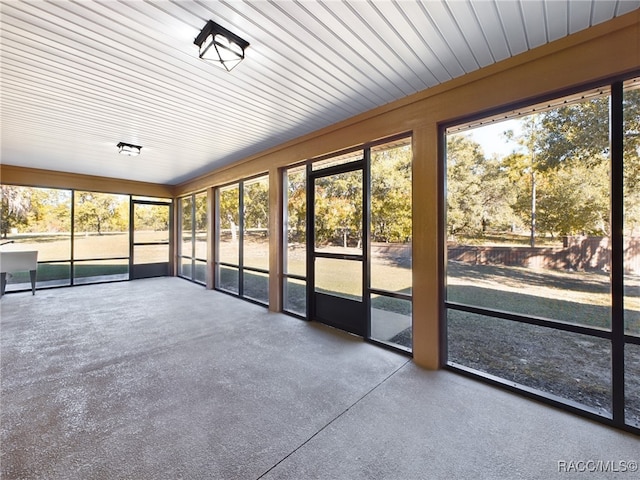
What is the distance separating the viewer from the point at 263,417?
2.17m

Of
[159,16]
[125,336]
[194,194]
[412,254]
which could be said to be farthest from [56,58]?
[194,194]

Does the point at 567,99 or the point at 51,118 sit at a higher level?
the point at 51,118

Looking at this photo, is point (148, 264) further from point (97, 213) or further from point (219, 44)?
point (219, 44)

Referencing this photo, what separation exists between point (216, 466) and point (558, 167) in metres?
3.42

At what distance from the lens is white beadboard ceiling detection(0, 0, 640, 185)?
72.9 inches

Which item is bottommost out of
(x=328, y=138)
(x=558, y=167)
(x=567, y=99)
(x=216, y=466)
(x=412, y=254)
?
(x=216, y=466)

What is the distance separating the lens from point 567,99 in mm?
2350

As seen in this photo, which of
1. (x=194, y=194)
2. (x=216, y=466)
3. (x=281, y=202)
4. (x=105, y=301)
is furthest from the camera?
(x=194, y=194)

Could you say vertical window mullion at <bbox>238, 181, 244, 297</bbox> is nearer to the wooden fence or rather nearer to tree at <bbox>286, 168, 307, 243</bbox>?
tree at <bbox>286, 168, 307, 243</bbox>

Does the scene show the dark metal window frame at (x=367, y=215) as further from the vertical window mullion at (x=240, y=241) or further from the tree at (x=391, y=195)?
the vertical window mullion at (x=240, y=241)

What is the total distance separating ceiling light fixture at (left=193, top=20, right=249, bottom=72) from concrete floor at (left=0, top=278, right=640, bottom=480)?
2.73 m

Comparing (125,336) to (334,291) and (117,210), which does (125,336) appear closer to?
(334,291)

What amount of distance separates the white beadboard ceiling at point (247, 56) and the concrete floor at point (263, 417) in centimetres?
282

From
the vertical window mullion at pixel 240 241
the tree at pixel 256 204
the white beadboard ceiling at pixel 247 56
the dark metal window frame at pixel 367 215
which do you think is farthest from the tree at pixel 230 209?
the dark metal window frame at pixel 367 215
